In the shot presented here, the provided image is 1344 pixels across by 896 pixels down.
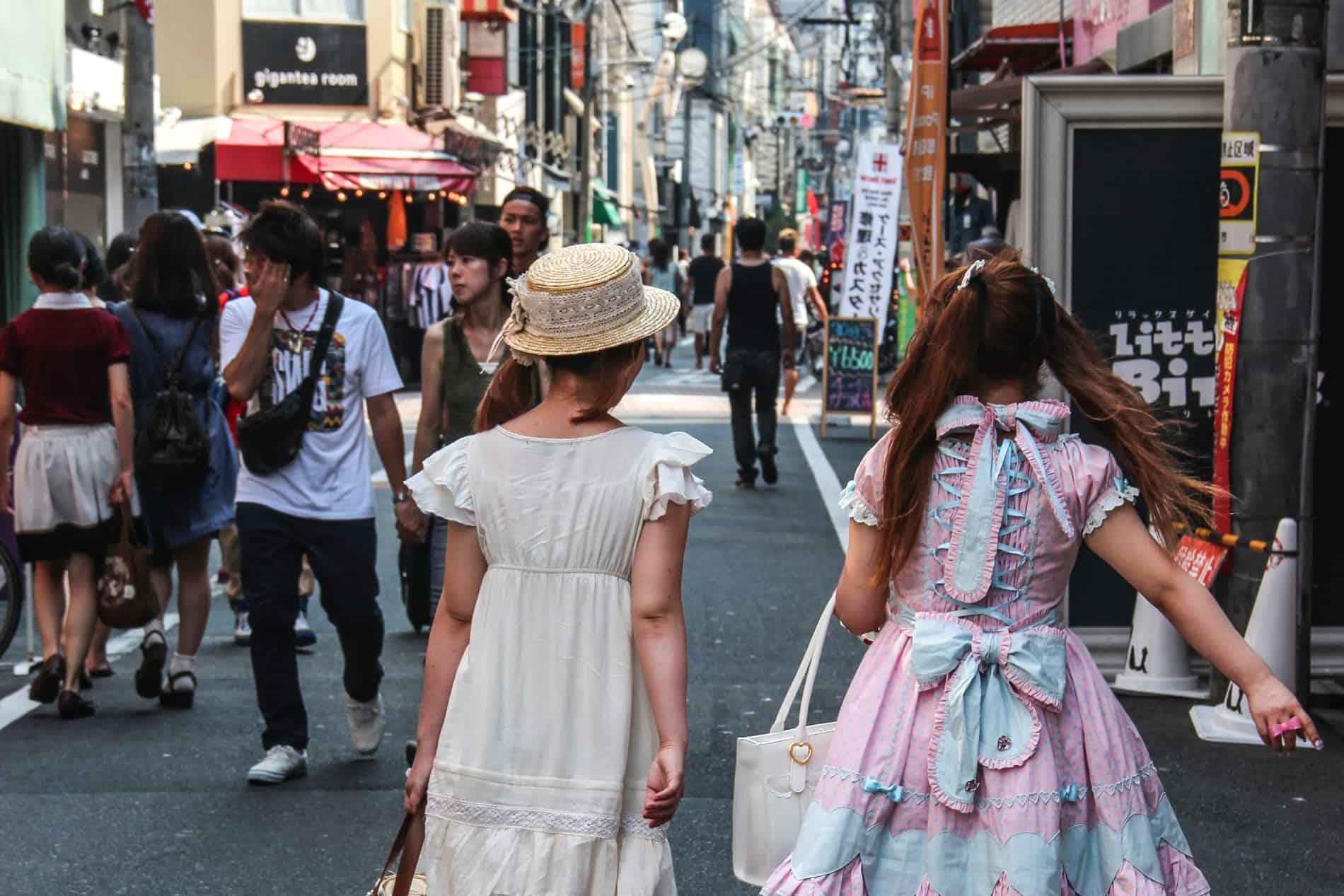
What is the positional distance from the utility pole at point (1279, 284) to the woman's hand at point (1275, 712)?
4.07 metres

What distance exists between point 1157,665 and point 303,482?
3528 mm

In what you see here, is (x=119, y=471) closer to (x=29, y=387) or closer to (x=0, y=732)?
(x=29, y=387)

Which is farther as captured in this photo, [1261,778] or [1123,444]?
[1261,778]

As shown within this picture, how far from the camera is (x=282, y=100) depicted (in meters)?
29.6

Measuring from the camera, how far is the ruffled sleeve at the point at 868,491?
3562 mm

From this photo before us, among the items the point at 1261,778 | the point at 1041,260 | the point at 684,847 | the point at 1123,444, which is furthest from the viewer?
the point at 1041,260

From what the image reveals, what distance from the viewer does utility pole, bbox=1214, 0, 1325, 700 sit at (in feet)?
23.3

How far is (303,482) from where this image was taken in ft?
20.3

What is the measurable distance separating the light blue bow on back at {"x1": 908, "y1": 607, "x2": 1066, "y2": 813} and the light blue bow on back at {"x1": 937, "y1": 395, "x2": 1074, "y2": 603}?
9 centimetres

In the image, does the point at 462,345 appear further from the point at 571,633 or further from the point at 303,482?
the point at 571,633

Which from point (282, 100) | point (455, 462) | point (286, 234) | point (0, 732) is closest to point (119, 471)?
point (0, 732)

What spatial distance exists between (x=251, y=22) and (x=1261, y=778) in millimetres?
25364

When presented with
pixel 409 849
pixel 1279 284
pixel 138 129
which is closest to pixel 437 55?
pixel 138 129

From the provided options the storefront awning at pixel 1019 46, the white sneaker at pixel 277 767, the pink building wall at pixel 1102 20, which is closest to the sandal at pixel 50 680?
the white sneaker at pixel 277 767
